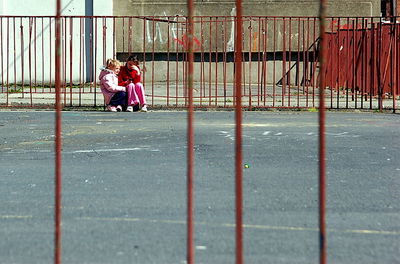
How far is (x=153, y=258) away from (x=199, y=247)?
0.41 meters

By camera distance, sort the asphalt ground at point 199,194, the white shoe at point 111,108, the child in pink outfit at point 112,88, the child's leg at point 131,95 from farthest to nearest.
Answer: the white shoe at point 111,108 < the child in pink outfit at point 112,88 < the child's leg at point 131,95 < the asphalt ground at point 199,194

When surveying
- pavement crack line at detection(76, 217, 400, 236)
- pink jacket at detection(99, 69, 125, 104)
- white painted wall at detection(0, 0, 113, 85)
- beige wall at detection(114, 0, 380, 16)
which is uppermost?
beige wall at detection(114, 0, 380, 16)

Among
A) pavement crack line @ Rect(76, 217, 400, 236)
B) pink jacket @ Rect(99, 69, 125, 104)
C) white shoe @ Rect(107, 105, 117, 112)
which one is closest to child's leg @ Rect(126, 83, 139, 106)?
pink jacket @ Rect(99, 69, 125, 104)

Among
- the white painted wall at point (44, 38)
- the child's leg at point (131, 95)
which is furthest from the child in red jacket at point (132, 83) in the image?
the white painted wall at point (44, 38)

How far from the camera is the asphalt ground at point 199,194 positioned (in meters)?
6.17

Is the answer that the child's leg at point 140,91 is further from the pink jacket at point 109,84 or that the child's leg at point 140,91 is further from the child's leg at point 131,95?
the pink jacket at point 109,84

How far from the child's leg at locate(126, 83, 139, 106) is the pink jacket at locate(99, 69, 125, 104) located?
110 millimetres

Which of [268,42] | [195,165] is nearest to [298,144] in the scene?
[195,165]

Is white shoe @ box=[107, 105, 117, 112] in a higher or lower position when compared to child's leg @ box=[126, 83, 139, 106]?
lower

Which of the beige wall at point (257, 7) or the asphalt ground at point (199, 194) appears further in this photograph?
the beige wall at point (257, 7)

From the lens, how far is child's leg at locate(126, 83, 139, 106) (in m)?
19.0

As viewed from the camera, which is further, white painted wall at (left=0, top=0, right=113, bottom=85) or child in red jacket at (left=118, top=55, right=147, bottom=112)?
white painted wall at (left=0, top=0, right=113, bottom=85)

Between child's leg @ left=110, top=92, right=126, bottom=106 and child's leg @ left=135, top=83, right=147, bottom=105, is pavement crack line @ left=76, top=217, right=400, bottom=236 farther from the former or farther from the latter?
child's leg @ left=110, top=92, right=126, bottom=106

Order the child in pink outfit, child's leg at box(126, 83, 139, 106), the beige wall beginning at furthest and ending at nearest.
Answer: the beige wall → the child in pink outfit → child's leg at box(126, 83, 139, 106)
